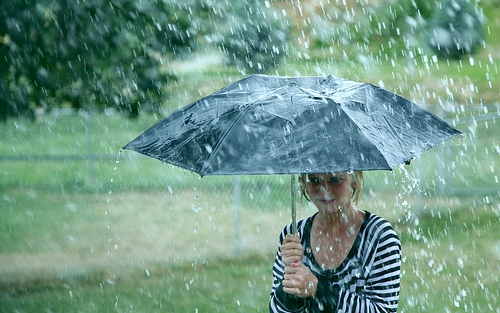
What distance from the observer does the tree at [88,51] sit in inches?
231

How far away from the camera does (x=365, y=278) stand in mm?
3107

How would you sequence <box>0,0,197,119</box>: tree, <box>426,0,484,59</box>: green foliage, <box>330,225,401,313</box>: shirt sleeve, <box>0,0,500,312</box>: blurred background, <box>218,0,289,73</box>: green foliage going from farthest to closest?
1. <box>426,0,484,59</box>: green foliage
2. <box>218,0,289,73</box>: green foliage
3. <box>0,0,500,312</box>: blurred background
4. <box>0,0,197,119</box>: tree
5. <box>330,225,401,313</box>: shirt sleeve

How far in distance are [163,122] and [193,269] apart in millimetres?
5865

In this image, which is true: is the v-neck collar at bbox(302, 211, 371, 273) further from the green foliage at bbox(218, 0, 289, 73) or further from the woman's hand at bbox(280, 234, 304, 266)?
the green foliage at bbox(218, 0, 289, 73)

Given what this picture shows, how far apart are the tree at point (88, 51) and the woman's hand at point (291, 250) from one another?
11.0ft

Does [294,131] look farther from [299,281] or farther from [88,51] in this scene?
[88,51]

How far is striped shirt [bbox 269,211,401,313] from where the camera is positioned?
121 inches

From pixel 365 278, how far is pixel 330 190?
1.37ft

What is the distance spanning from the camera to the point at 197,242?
10172 millimetres

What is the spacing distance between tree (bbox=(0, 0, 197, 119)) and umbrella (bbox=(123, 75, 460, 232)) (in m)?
2.85

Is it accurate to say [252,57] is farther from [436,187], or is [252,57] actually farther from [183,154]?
[183,154]

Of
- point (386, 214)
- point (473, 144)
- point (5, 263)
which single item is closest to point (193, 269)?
point (5, 263)

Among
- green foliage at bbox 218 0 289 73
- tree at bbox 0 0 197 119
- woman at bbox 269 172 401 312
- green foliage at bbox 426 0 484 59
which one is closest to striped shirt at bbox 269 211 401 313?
woman at bbox 269 172 401 312

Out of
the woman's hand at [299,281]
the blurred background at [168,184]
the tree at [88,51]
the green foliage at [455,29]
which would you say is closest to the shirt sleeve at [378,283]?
the woman's hand at [299,281]
